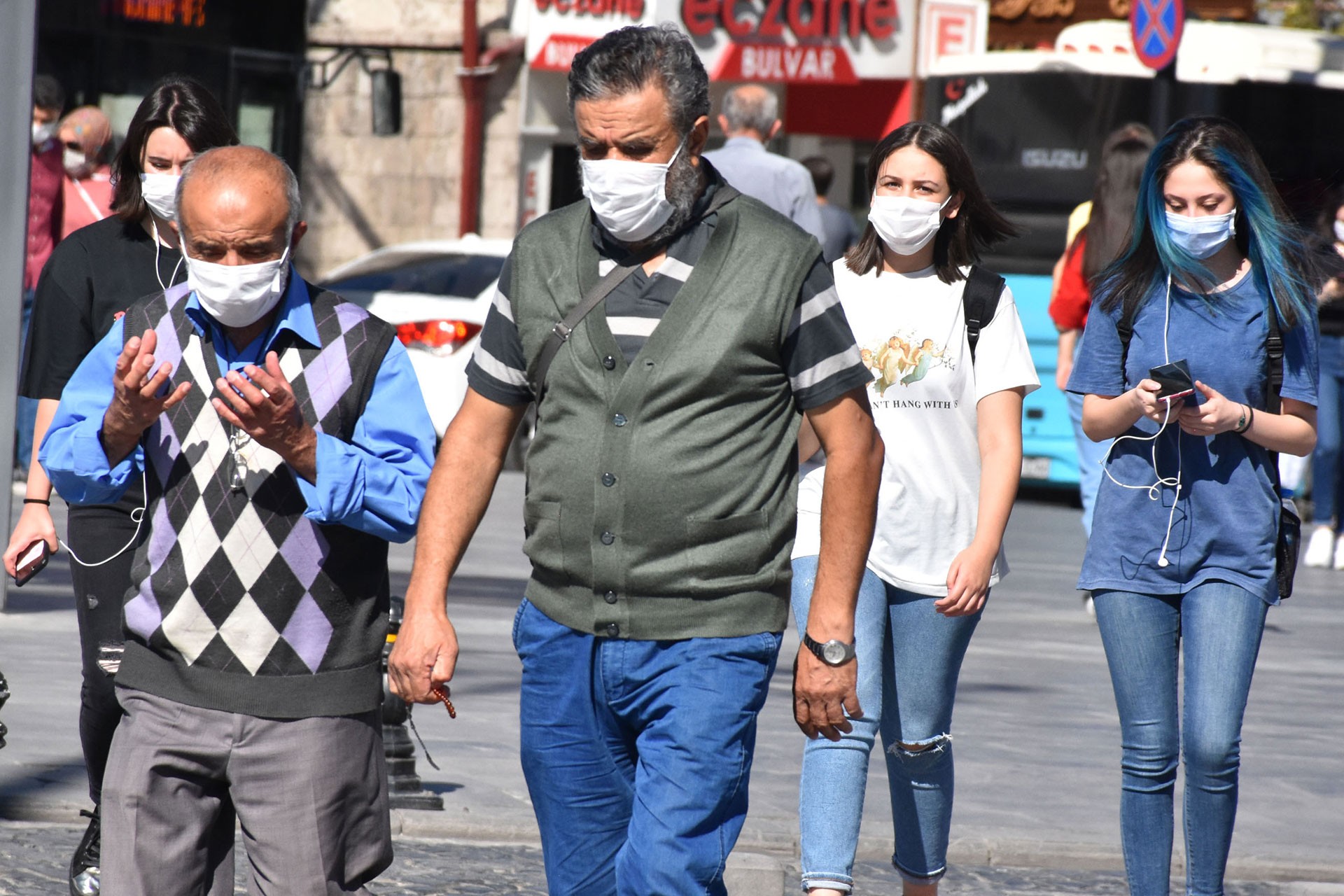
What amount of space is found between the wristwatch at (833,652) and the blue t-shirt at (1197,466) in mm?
1321

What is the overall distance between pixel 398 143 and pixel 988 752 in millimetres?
16455

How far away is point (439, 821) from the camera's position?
18.7 feet

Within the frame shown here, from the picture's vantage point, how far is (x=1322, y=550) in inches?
501

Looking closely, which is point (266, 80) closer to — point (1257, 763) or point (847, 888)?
point (1257, 763)

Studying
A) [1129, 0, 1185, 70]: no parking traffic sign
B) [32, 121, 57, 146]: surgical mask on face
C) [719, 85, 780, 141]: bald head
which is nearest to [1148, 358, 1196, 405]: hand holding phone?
[719, 85, 780, 141]: bald head

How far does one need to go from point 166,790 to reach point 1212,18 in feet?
66.2

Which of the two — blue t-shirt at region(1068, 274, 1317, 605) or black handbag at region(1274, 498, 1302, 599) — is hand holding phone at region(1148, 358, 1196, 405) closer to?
blue t-shirt at region(1068, 274, 1317, 605)

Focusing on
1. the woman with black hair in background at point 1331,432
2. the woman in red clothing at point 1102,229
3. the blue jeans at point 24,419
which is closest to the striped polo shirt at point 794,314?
the blue jeans at point 24,419

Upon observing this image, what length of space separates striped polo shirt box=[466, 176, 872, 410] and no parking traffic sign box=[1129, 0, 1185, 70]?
10971mm

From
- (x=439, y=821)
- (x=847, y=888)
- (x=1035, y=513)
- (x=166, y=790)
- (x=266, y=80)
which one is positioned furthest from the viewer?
(x=266, y=80)

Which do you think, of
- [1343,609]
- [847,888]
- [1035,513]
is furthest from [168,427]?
[1035,513]

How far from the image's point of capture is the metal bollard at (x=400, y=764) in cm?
580

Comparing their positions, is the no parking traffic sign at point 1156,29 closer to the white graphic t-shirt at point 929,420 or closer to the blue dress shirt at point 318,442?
the white graphic t-shirt at point 929,420

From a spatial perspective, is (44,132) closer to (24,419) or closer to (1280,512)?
(24,419)
